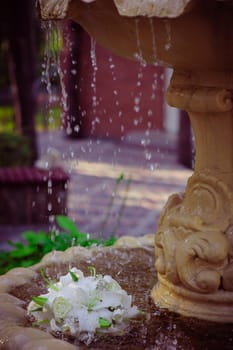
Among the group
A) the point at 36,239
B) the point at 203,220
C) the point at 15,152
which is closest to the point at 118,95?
the point at 15,152

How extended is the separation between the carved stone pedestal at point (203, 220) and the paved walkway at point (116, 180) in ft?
8.10

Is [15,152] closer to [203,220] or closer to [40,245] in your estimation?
[40,245]

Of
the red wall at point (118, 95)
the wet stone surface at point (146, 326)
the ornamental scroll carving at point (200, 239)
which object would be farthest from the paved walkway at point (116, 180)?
the ornamental scroll carving at point (200, 239)

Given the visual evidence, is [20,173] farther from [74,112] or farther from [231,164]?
[74,112]

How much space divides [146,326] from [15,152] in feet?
21.4

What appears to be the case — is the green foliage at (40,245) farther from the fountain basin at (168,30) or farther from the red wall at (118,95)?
the red wall at (118,95)

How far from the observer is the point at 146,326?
3215 mm

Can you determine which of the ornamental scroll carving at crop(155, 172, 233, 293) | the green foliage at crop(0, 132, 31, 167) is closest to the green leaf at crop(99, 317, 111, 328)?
the ornamental scroll carving at crop(155, 172, 233, 293)

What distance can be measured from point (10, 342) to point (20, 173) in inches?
210

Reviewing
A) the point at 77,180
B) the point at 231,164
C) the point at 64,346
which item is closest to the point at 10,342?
the point at 64,346

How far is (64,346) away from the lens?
9.08 feet

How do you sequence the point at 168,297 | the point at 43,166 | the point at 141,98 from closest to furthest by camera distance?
the point at 168,297, the point at 43,166, the point at 141,98

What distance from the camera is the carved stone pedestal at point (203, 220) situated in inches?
128

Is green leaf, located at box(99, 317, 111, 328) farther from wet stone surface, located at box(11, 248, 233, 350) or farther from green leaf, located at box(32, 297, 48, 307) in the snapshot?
green leaf, located at box(32, 297, 48, 307)
